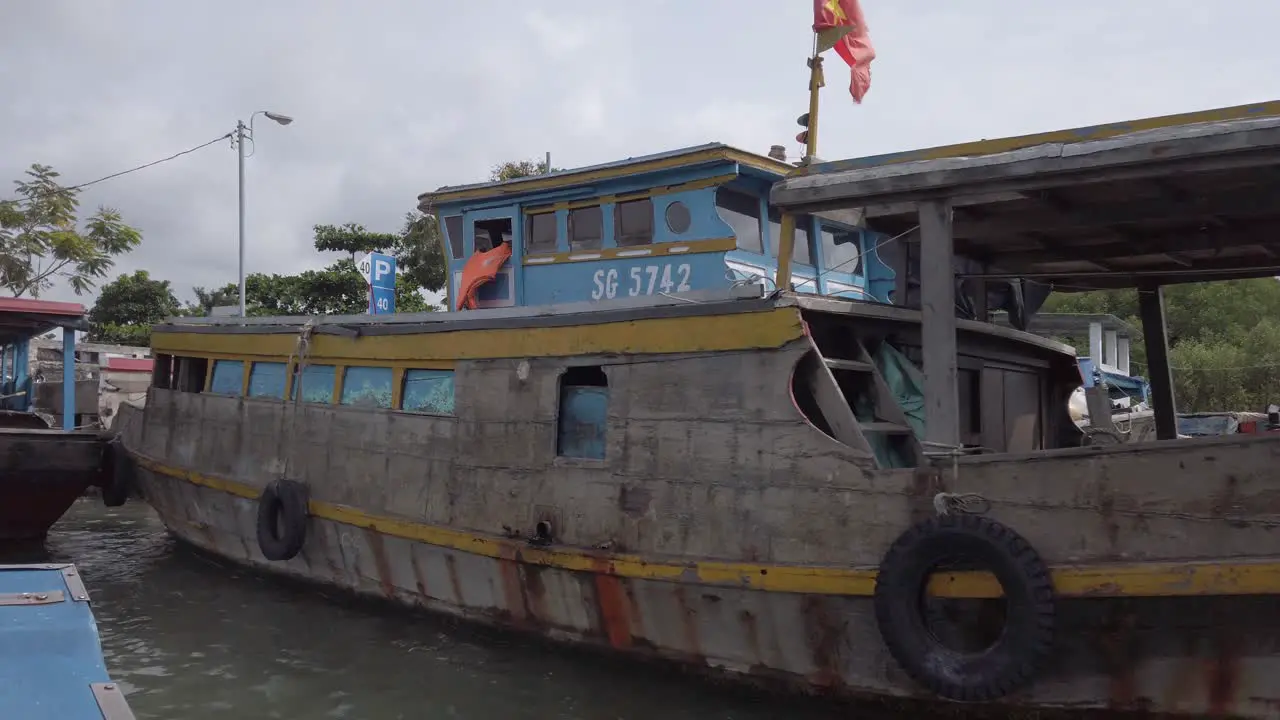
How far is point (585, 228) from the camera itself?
8641 millimetres

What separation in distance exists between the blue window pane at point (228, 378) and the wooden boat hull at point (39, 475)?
2.10m

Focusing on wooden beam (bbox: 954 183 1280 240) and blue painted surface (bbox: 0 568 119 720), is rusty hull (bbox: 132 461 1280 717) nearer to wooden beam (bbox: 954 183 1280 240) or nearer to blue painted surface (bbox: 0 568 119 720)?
wooden beam (bbox: 954 183 1280 240)

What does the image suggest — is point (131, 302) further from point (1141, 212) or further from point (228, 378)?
point (1141, 212)

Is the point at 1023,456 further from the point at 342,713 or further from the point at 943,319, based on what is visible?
the point at 342,713

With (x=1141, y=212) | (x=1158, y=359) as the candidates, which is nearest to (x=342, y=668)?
(x=1141, y=212)

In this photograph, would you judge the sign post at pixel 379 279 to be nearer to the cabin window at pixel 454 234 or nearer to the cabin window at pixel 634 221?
the cabin window at pixel 454 234

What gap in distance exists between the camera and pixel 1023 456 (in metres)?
4.70

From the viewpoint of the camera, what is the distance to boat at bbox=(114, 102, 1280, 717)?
14.6ft

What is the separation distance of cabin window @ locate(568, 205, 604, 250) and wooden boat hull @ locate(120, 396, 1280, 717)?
2.81m

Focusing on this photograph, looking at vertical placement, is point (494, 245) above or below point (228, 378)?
above

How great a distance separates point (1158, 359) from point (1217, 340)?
2493 centimetres

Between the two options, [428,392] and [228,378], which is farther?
[228,378]

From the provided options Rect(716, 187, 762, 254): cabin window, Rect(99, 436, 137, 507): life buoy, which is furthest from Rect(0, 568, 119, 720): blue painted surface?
Rect(99, 436, 137, 507): life buoy

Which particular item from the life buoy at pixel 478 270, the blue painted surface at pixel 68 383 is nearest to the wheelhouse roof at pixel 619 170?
the life buoy at pixel 478 270
